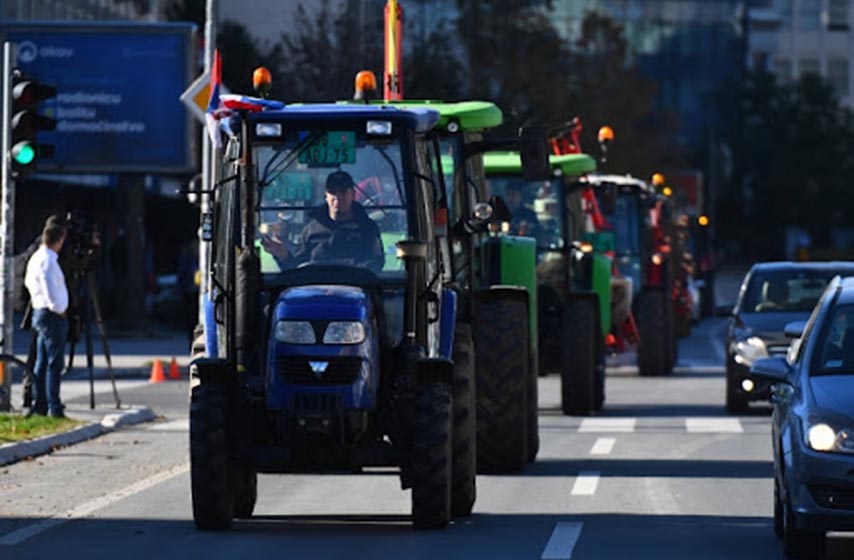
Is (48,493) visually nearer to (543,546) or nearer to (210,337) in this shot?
A: (210,337)

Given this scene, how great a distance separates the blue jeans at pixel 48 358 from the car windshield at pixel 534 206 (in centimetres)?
531

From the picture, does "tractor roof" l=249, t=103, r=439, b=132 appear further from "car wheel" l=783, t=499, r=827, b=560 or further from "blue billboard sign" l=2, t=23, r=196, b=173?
"blue billboard sign" l=2, t=23, r=196, b=173

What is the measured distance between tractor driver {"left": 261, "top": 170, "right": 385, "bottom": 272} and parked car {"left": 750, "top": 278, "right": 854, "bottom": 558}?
2.36 metres

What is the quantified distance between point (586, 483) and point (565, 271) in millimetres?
9445

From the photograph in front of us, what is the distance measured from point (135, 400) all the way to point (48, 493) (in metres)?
12.4

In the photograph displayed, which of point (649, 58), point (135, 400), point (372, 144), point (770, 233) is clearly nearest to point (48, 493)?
point (372, 144)

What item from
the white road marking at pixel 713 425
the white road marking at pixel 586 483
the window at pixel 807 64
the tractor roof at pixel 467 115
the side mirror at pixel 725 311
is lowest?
the window at pixel 807 64

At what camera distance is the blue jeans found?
24.4 m

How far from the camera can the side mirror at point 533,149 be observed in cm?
1770

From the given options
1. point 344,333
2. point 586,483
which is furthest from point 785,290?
point 344,333

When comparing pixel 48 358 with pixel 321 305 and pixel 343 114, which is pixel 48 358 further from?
pixel 321 305

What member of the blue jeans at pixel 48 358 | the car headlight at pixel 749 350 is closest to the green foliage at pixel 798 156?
the car headlight at pixel 749 350

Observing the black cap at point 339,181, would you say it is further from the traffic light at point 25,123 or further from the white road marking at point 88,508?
the traffic light at point 25,123

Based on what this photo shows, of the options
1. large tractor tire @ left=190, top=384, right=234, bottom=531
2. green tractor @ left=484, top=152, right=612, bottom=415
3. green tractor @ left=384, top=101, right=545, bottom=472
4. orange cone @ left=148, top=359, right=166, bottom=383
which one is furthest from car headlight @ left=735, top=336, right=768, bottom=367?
Result: large tractor tire @ left=190, top=384, right=234, bottom=531
